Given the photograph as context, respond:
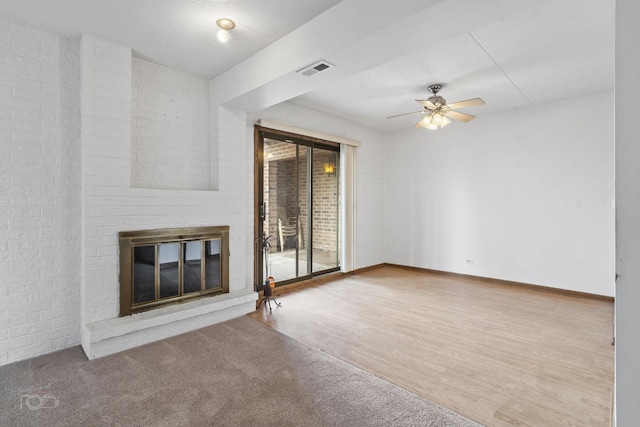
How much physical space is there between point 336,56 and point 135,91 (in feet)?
6.92

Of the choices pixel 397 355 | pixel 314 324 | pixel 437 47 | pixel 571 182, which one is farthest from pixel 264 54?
pixel 571 182

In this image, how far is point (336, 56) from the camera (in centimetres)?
242

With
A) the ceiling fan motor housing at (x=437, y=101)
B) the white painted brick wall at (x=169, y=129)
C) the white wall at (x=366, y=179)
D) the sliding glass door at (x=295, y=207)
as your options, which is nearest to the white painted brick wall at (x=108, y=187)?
the white painted brick wall at (x=169, y=129)

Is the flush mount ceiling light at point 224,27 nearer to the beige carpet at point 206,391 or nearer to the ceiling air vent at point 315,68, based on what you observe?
the ceiling air vent at point 315,68

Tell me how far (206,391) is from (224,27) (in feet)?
9.11

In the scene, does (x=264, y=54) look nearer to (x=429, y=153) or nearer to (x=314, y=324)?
(x=314, y=324)

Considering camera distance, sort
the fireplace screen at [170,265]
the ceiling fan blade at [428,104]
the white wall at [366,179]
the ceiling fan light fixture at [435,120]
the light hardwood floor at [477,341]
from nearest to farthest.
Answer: the light hardwood floor at [477,341], the fireplace screen at [170,265], the ceiling fan blade at [428,104], the ceiling fan light fixture at [435,120], the white wall at [366,179]

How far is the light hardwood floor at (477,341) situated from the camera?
80.6 inches

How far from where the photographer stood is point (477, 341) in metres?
2.91

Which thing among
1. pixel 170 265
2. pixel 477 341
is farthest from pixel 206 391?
pixel 477 341

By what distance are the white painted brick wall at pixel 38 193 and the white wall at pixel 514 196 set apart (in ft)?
16.6

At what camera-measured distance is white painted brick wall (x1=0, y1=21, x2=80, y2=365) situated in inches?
98.0

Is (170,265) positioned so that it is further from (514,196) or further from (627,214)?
(514,196)

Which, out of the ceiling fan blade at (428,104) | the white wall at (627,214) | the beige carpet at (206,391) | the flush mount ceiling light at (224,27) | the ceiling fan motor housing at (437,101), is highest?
the flush mount ceiling light at (224,27)
